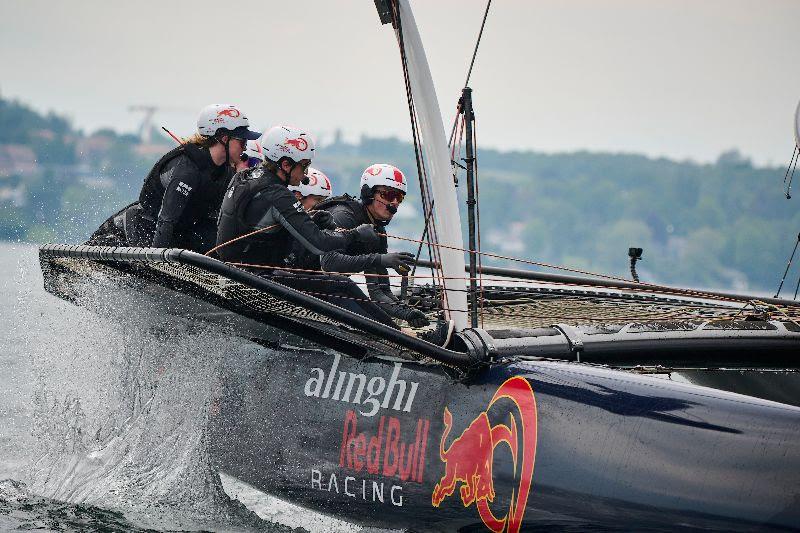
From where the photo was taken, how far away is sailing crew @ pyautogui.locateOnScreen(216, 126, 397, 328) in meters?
5.35

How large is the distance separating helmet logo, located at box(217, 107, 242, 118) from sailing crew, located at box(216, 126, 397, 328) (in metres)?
0.81

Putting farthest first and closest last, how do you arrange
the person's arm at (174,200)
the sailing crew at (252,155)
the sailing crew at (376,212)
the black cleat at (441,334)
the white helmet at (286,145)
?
the sailing crew at (252,155) < the person's arm at (174,200) < the sailing crew at (376,212) < the white helmet at (286,145) < the black cleat at (441,334)

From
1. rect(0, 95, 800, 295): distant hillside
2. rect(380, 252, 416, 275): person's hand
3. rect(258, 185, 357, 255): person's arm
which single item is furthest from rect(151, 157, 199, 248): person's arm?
rect(0, 95, 800, 295): distant hillside

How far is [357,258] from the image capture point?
534 centimetres

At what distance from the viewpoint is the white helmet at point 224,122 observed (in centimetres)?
635

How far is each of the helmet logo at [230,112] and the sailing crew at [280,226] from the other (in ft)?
2.67

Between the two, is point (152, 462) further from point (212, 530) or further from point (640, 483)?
point (640, 483)

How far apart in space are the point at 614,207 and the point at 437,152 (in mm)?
82425

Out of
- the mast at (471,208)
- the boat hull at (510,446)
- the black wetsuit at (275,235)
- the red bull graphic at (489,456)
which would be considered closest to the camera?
the boat hull at (510,446)

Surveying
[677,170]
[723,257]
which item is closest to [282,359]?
[723,257]

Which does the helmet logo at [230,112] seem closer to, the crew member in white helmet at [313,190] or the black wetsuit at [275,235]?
the black wetsuit at [275,235]

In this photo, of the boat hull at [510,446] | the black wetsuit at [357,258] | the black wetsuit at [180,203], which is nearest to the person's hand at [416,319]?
the black wetsuit at [357,258]

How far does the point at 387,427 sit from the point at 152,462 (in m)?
1.35

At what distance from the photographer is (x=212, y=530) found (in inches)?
204
